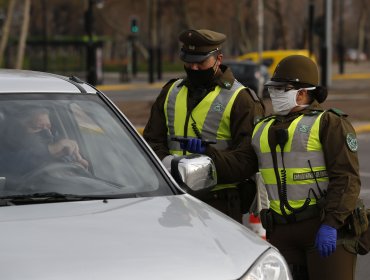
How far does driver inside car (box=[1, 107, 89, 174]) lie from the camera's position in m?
4.57

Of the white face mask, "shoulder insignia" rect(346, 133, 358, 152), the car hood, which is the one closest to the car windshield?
the car hood

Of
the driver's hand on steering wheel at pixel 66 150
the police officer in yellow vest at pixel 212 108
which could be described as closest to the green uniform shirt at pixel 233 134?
the police officer in yellow vest at pixel 212 108

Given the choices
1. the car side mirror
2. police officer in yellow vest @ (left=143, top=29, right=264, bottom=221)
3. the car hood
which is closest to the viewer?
the car hood

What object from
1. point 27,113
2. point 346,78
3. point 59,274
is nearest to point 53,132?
point 27,113

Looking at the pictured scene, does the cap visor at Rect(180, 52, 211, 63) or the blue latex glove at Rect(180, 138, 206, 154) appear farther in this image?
the cap visor at Rect(180, 52, 211, 63)

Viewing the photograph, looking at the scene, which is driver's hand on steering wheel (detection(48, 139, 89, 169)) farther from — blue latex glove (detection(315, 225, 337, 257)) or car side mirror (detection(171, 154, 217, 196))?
blue latex glove (detection(315, 225, 337, 257))

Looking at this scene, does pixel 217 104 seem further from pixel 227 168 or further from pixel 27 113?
pixel 27 113

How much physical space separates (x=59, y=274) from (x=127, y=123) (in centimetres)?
160

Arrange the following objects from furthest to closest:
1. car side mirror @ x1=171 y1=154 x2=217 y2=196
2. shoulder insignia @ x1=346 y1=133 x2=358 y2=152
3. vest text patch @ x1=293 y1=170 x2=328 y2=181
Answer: vest text patch @ x1=293 y1=170 x2=328 y2=181 < shoulder insignia @ x1=346 y1=133 x2=358 y2=152 < car side mirror @ x1=171 y1=154 x2=217 y2=196

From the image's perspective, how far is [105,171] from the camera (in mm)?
4703

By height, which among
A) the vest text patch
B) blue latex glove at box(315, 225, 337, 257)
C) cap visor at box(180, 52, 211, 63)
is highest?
cap visor at box(180, 52, 211, 63)

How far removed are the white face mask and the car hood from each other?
88cm

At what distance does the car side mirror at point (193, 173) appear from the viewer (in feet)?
15.4

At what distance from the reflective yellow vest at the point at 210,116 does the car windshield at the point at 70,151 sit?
821mm
